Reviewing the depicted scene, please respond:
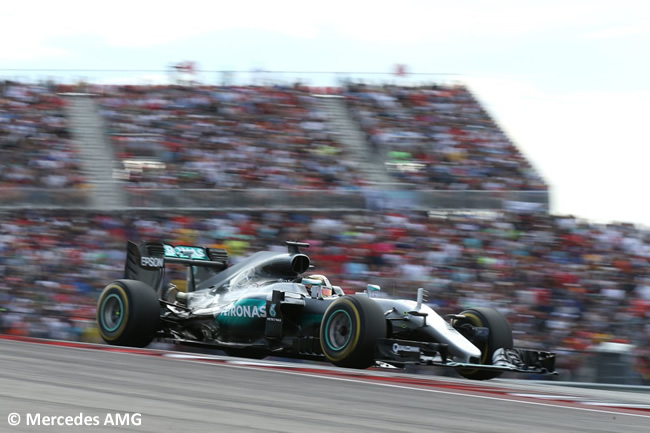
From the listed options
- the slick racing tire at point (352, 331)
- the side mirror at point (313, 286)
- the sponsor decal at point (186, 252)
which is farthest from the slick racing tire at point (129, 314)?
the slick racing tire at point (352, 331)

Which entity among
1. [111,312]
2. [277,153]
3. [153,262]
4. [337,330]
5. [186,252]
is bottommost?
[111,312]

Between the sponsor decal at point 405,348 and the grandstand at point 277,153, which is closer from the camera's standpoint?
the sponsor decal at point 405,348

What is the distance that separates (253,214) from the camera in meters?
19.4

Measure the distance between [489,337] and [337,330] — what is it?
1798 millimetres

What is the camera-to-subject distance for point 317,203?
1988cm

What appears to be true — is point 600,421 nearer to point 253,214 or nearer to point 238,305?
point 238,305

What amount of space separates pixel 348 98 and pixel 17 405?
67.1 ft

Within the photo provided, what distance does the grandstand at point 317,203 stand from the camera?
14922mm

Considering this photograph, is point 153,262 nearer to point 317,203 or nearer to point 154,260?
point 154,260

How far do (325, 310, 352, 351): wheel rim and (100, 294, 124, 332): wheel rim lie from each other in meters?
3.13

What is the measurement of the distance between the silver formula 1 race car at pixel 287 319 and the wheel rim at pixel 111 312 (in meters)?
0.01

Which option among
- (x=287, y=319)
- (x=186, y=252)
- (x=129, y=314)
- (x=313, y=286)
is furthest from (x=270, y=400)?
(x=186, y=252)

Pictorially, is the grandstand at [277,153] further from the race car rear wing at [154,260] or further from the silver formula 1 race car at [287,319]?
the silver formula 1 race car at [287,319]

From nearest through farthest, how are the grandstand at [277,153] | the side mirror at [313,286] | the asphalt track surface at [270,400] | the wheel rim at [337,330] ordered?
1. the asphalt track surface at [270,400]
2. the wheel rim at [337,330]
3. the side mirror at [313,286]
4. the grandstand at [277,153]
